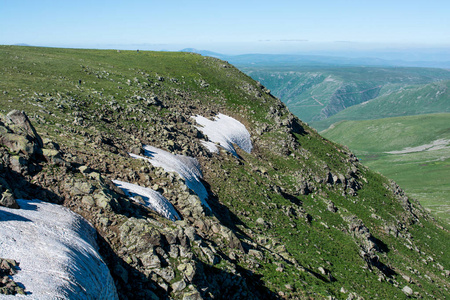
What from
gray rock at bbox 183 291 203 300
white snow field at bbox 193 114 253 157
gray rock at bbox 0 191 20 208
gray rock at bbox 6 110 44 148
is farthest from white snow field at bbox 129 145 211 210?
gray rock at bbox 0 191 20 208

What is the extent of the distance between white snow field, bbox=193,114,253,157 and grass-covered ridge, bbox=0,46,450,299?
2.29 metres

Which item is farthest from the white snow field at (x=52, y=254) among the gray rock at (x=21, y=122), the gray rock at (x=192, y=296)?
the gray rock at (x=21, y=122)

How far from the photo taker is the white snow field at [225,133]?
5368 centimetres

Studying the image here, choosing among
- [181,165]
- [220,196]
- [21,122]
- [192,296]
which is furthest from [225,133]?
[192,296]

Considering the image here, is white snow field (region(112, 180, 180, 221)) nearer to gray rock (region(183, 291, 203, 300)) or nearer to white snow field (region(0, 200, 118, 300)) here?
white snow field (region(0, 200, 118, 300))

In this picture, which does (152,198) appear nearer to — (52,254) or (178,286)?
(178,286)

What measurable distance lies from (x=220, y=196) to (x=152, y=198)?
13078 mm

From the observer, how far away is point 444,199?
110 metres

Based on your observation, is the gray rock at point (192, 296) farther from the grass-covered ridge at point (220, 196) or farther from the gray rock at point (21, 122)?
the gray rock at point (21, 122)

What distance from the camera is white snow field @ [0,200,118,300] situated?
13.1m

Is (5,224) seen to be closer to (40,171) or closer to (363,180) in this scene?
(40,171)

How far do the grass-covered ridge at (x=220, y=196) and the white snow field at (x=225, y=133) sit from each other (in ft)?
7.53

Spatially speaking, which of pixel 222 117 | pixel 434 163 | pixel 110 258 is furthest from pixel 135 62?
pixel 434 163

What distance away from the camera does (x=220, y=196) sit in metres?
37.7
